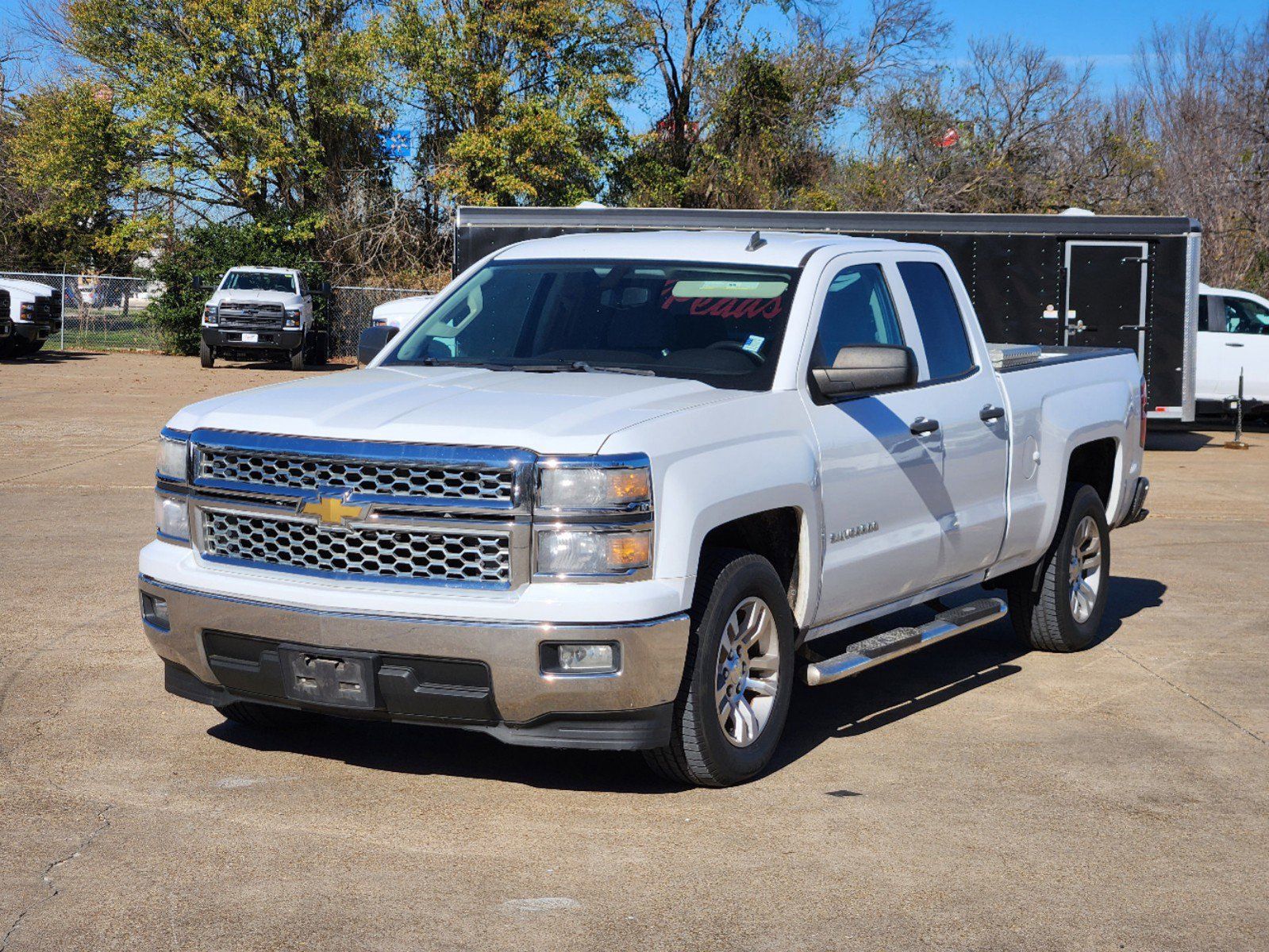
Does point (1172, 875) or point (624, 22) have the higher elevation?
point (624, 22)

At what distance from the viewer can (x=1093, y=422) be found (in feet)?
25.8

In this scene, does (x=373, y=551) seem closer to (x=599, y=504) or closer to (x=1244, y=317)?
(x=599, y=504)

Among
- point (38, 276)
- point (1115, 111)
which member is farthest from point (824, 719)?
point (1115, 111)

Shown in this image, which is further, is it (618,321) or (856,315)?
(856,315)

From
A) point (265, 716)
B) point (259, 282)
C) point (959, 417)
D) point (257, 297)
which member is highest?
point (259, 282)

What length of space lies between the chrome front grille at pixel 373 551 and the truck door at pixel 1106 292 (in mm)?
15693

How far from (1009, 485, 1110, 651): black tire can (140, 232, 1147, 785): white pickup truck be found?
3.09 feet

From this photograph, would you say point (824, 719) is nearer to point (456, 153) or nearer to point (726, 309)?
point (726, 309)

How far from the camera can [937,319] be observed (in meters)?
6.92

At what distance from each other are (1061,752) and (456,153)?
33.9 metres

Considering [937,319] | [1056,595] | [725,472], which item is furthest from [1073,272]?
[725,472]

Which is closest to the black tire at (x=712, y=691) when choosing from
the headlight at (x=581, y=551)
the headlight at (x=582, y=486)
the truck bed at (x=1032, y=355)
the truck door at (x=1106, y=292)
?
the headlight at (x=581, y=551)

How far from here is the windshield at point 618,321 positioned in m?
5.83

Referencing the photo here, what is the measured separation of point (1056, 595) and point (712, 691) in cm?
317
